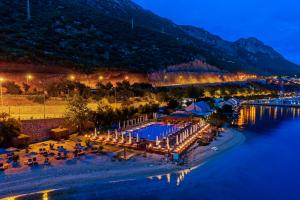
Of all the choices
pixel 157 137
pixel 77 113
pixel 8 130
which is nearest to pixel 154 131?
pixel 157 137

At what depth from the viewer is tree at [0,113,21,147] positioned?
882 inches

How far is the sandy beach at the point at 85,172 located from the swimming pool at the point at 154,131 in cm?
385

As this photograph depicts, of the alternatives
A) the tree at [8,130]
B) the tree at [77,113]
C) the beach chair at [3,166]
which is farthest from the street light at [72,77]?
the beach chair at [3,166]

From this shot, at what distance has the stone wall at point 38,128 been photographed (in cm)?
2406

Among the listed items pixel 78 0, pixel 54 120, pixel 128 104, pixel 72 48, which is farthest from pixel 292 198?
pixel 78 0

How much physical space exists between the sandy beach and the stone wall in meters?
5.42

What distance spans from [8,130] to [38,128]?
2615 mm

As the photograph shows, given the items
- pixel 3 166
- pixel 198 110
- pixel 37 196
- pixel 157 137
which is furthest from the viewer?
pixel 198 110

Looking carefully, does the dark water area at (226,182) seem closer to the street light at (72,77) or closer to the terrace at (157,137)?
the terrace at (157,137)

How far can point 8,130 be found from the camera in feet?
73.9

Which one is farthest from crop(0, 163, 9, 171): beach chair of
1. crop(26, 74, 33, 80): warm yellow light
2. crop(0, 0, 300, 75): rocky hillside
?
crop(0, 0, 300, 75): rocky hillside

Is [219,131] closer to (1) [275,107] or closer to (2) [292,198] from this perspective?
(2) [292,198]

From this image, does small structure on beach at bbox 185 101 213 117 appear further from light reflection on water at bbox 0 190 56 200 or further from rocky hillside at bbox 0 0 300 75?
light reflection on water at bbox 0 190 56 200

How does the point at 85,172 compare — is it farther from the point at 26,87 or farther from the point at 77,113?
the point at 26,87
